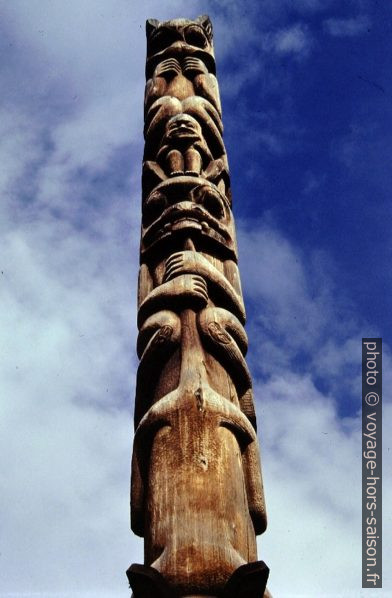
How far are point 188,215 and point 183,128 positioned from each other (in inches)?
53.7

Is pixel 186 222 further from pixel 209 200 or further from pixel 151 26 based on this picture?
pixel 151 26

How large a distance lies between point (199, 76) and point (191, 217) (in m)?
2.89

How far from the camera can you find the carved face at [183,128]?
6.15m

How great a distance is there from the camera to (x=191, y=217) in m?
5.13

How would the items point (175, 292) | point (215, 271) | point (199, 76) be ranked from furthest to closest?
1. point (199, 76)
2. point (215, 271)
3. point (175, 292)

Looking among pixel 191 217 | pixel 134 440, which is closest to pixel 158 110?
pixel 191 217

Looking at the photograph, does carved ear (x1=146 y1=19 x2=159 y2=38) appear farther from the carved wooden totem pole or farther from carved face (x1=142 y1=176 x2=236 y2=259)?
carved face (x1=142 y1=176 x2=236 y2=259)

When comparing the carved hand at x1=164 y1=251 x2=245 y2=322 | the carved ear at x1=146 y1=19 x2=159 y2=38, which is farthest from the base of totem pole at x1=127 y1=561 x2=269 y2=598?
the carved ear at x1=146 y1=19 x2=159 y2=38

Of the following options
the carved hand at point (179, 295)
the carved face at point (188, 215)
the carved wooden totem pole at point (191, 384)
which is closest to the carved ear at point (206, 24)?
the carved wooden totem pole at point (191, 384)

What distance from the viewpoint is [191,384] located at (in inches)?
139

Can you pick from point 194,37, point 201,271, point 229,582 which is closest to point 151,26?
point 194,37

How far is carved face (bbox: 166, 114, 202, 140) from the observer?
615cm

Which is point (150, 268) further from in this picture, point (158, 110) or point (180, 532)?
point (180, 532)

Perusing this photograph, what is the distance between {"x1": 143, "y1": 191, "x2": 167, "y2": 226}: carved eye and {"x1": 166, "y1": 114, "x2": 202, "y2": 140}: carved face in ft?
2.71
